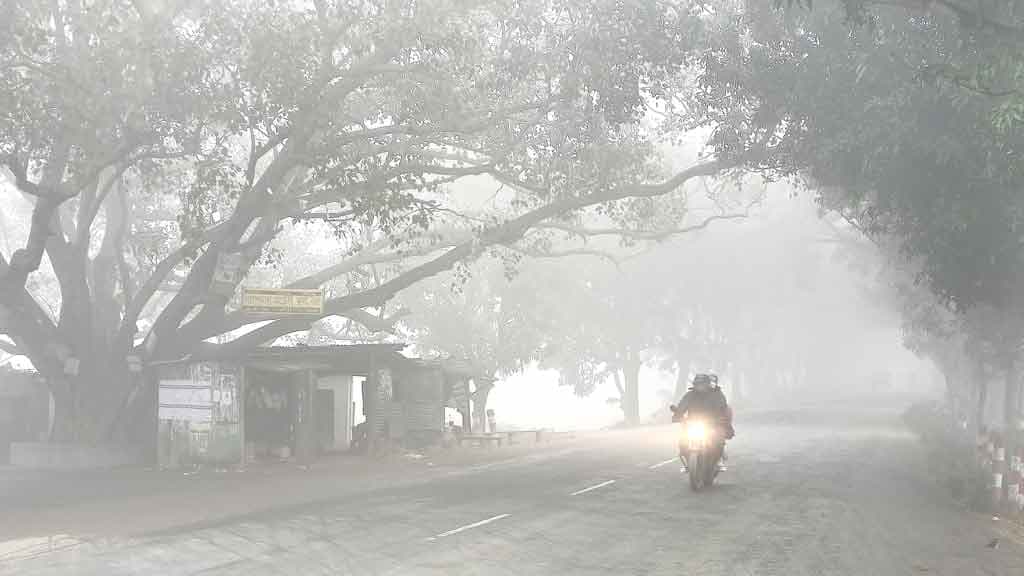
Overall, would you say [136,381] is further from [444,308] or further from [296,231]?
[296,231]

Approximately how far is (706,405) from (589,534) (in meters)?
5.19

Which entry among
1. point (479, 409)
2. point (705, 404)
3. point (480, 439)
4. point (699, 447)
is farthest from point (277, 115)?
point (479, 409)

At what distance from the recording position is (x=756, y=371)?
294 ft

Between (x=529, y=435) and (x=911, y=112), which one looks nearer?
(x=911, y=112)

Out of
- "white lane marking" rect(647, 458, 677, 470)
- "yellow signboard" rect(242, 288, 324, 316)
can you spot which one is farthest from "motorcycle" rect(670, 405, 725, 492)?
"yellow signboard" rect(242, 288, 324, 316)

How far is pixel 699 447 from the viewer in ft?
55.5

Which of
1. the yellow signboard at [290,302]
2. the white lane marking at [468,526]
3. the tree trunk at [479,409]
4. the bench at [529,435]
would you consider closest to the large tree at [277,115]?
the yellow signboard at [290,302]

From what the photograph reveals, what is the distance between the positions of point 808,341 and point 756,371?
9.97 metres

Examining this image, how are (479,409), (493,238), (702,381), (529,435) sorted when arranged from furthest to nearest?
(479,409), (529,435), (493,238), (702,381)

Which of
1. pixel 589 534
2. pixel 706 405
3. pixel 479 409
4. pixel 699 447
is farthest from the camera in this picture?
pixel 479 409

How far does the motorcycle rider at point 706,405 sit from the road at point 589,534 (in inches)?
44.3

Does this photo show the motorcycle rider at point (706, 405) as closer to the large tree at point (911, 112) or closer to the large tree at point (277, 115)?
the large tree at point (911, 112)

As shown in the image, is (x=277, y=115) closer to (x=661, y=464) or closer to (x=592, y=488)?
(x=592, y=488)

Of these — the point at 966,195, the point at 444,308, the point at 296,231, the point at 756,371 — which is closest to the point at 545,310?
the point at 444,308
